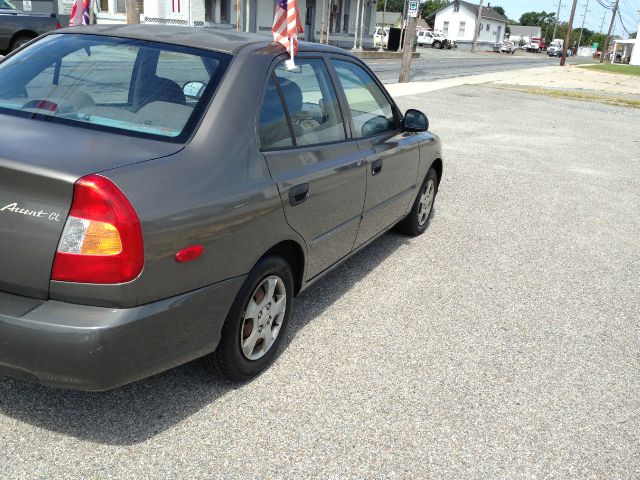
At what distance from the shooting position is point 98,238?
230 centimetres

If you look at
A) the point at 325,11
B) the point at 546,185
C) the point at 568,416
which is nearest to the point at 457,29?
the point at 325,11

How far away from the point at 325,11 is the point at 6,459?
40.5 m

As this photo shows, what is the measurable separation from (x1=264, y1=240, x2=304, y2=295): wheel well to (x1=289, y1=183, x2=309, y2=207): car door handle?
210 mm

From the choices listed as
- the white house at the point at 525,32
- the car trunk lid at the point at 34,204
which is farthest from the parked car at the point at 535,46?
the car trunk lid at the point at 34,204

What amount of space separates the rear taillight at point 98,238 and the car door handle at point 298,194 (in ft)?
3.24

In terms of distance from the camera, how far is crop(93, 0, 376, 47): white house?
32156mm

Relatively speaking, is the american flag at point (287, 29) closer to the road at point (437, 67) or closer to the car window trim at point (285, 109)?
the car window trim at point (285, 109)

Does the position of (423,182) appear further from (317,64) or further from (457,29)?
(457,29)

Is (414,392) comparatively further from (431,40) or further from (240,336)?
(431,40)

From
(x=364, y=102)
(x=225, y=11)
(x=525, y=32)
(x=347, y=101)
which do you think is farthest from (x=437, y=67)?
(x=525, y=32)

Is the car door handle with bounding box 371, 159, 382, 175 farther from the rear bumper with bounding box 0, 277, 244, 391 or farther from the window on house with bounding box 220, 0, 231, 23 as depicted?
the window on house with bounding box 220, 0, 231, 23

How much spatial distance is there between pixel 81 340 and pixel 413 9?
2019cm

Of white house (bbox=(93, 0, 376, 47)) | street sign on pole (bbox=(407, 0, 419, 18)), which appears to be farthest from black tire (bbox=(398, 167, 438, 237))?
white house (bbox=(93, 0, 376, 47))

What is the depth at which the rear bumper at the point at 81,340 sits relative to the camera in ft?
7.52
